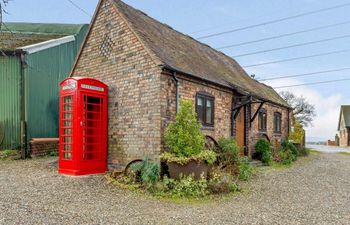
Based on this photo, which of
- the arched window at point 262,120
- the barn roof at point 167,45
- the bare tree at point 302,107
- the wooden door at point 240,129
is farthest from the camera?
the bare tree at point 302,107

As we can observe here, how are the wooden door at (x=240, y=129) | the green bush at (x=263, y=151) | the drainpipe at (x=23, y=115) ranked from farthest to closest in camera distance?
the green bush at (x=263, y=151) < the wooden door at (x=240, y=129) < the drainpipe at (x=23, y=115)

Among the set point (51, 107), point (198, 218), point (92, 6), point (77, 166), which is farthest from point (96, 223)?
point (51, 107)

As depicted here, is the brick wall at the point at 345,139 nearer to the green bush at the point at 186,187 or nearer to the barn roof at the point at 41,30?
the barn roof at the point at 41,30

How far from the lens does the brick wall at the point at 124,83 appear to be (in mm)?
10102

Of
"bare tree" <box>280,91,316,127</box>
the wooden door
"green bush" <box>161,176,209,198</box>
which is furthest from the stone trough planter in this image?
"bare tree" <box>280,91,316,127</box>

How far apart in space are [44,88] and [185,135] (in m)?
9.06

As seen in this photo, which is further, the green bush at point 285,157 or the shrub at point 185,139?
the green bush at point 285,157

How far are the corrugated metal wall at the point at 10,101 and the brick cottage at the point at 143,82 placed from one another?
3.59m

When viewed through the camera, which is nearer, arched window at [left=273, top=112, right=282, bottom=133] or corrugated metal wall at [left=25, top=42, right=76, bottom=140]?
corrugated metal wall at [left=25, top=42, right=76, bottom=140]

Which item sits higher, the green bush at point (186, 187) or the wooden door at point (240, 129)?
the wooden door at point (240, 129)

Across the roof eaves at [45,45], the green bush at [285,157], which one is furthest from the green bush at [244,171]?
the roof eaves at [45,45]

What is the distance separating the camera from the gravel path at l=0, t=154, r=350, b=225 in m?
6.25

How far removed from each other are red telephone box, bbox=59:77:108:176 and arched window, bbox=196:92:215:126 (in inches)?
129

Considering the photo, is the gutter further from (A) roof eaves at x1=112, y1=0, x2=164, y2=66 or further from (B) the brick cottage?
(A) roof eaves at x1=112, y1=0, x2=164, y2=66
